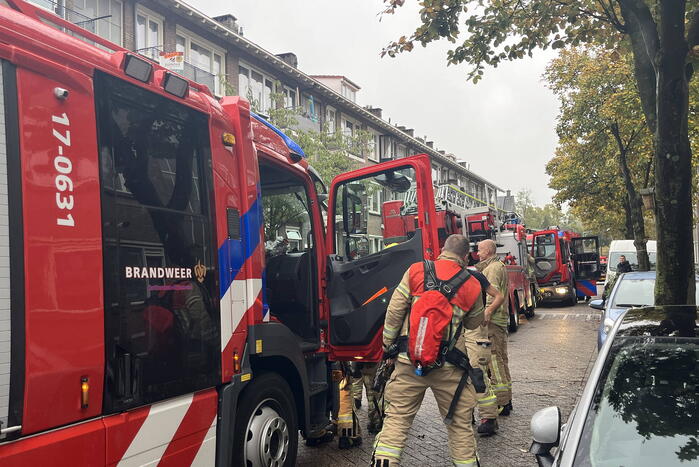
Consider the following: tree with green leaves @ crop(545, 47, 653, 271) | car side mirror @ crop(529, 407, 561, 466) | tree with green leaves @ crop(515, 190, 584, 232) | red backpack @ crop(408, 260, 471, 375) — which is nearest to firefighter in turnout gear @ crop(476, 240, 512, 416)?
red backpack @ crop(408, 260, 471, 375)

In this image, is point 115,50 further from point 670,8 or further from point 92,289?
point 670,8

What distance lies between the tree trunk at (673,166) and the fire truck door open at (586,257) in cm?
1789

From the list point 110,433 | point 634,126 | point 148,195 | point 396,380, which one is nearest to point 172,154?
point 148,195

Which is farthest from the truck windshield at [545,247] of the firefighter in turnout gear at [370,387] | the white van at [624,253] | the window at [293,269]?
the window at [293,269]

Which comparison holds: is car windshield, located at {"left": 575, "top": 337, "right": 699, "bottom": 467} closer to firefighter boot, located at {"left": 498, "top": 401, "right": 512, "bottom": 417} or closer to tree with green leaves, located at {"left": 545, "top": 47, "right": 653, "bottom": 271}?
firefighter boot, located at {"left": 498, "top": 401, "right": 512, "bottom": 417}

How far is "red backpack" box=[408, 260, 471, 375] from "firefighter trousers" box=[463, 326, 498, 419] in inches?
71.5

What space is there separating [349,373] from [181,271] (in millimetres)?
2644

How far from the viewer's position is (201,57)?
21188 mm

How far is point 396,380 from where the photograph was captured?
3.73 meters

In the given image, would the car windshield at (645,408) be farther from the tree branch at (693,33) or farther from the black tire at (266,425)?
the tree branch at (693,33)

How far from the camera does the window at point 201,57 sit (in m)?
19.2

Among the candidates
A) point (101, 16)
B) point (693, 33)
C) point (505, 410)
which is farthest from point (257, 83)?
point (505, 410)

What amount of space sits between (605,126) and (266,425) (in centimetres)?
1827

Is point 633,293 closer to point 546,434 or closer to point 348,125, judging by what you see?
point 546,434
